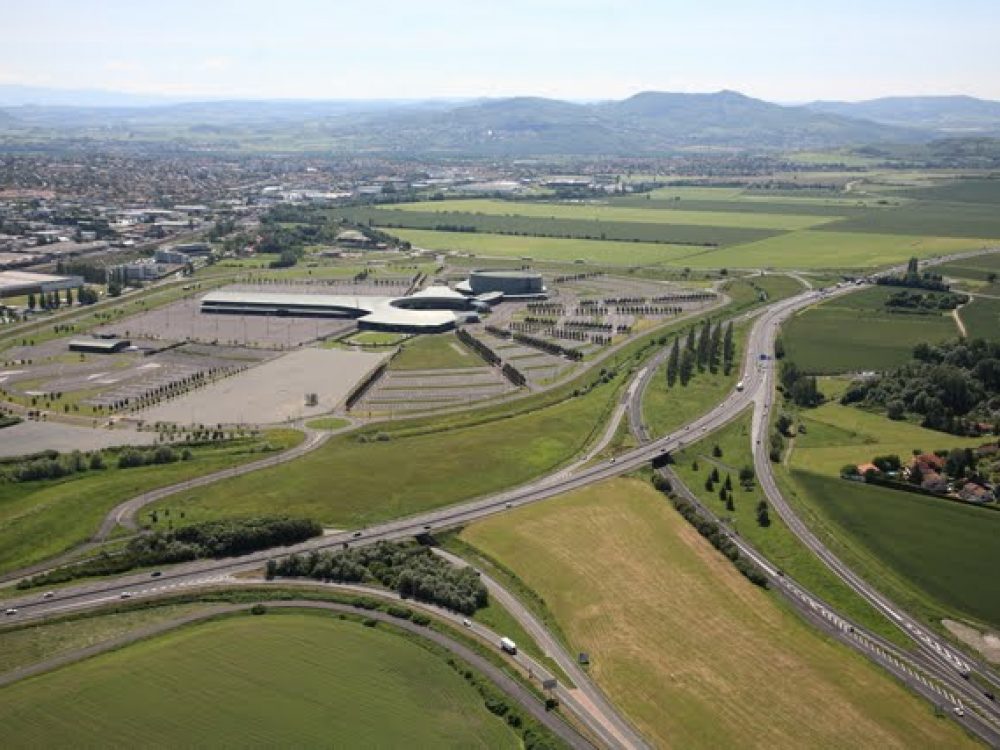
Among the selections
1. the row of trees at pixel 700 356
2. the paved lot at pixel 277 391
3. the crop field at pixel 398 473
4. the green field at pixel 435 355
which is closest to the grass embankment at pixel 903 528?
the crop field at pixel 398 473

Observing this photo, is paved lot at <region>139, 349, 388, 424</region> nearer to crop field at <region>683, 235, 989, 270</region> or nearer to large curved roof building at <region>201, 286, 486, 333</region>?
large curved roof building at <region>201, 286, 486, 333</region>

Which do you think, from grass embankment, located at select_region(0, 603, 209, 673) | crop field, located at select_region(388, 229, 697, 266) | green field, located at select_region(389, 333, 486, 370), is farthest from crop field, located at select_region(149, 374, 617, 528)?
crop field, located at select_region(388, 229, 697, 266)

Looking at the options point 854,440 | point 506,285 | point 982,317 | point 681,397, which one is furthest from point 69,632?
point 982,317

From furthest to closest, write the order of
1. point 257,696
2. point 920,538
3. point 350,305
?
point 350,305
point 920,538
point 257,696

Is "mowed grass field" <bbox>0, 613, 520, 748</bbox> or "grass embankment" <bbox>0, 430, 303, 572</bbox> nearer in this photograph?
"mowed grass field" <bbox>0, 613, 520, 748</bbox>

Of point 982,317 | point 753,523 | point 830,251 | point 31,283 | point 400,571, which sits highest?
point 830,251

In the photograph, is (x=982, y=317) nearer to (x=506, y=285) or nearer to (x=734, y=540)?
(x=506, y=285)

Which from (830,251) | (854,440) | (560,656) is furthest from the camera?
(830,251)
